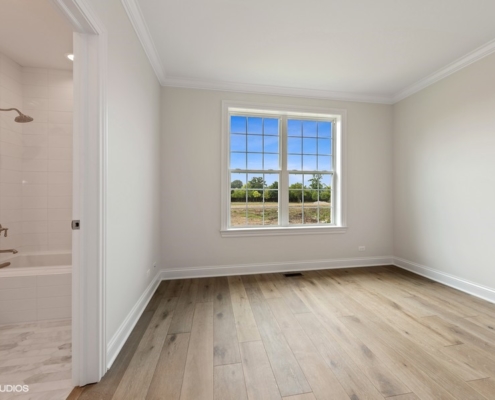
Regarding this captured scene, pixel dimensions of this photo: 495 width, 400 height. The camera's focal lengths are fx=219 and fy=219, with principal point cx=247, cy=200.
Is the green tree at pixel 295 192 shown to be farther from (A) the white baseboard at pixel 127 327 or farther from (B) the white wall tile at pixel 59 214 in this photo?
(B) the white wall tile at pixel 59 214

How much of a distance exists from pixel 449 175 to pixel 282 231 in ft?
7.62

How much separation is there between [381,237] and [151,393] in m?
3.76

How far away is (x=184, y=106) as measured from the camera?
3111mm

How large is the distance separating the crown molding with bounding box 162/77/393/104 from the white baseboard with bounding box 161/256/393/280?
2600 mm

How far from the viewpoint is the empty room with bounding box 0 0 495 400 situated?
1.39m

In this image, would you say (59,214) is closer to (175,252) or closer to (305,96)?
(175,252)

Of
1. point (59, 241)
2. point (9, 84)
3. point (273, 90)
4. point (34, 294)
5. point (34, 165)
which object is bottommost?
point (34, 294)

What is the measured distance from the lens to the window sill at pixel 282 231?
128 inches

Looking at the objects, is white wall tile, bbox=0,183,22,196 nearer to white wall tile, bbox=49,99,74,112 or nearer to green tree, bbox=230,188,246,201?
white wall tile, bbox=49,99,74,112

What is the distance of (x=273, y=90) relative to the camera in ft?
10.9

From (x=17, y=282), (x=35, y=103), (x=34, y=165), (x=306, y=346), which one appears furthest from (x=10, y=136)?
(x=306, y=346)

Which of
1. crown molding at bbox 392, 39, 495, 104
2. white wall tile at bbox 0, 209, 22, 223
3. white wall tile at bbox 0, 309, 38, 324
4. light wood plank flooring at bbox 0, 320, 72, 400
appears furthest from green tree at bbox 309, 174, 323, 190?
white wall tile at bbox 0, 209, 22, 223

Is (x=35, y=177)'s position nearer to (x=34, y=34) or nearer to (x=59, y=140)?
(x=59, y=140)

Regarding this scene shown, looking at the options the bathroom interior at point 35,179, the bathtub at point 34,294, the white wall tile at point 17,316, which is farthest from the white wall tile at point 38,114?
the white wall tile at point 17,316
